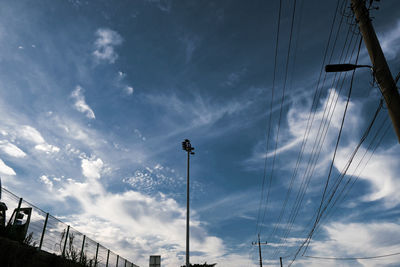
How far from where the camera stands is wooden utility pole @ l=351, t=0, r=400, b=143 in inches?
223

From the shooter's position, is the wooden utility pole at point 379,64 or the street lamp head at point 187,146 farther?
the street lamp head at point 187,146

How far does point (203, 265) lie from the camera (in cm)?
3856

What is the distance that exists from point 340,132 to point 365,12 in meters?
4.32

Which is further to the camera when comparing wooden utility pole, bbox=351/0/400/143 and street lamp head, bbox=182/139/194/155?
street lamp head, bbox=182/139/194/155

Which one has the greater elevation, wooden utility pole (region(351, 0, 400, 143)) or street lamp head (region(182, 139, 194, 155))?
street lamp head (region(182, 139, 194, 155))

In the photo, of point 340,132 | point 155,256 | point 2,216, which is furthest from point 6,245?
point 340,132

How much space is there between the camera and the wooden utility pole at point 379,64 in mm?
5673

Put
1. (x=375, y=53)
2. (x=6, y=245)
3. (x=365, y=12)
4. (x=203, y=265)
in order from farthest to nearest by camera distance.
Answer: (x=203, y=265) < (x=6, y=245) < (x=365, y=12) < (x=375, y=53)

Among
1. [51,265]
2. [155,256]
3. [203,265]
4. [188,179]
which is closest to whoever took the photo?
[51,265]

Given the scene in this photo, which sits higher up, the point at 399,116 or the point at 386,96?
the point at 386,96

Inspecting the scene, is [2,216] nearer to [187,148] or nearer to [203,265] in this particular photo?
[187,148]

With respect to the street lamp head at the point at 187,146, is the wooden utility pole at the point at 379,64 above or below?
below

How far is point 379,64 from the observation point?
6.27 metres

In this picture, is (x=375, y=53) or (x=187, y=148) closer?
(x=375, y=53)
